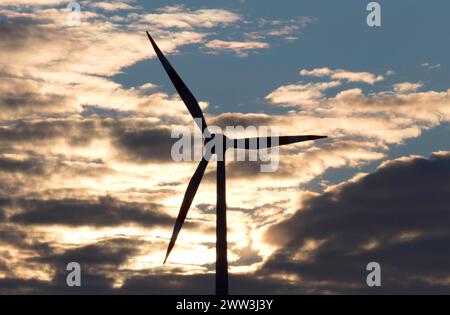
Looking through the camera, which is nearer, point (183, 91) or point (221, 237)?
point (221, 237)

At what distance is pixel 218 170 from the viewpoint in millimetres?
79250

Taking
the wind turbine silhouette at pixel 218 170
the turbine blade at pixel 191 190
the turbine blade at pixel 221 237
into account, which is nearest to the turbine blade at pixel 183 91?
the wind turbine silhouette at pixel 218 170

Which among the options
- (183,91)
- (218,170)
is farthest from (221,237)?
(183,91)

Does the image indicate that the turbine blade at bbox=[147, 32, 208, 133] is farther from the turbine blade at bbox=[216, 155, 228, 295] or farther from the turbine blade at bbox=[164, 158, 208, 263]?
the turbine blade at bbox=[216, 155, 228, 295]

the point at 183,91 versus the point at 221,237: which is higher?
the point at 183,91

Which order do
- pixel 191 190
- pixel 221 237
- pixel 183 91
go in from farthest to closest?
pixel 183 91 < pixel 191 190 < pixel 221 237

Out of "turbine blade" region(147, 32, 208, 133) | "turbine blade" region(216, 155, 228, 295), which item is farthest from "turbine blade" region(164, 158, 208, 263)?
"turbine blade" region(216, 155, 228, 295)

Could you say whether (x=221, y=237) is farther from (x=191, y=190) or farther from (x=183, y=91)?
(x=183, y=91)

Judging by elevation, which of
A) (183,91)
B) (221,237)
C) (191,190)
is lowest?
(221,237)
